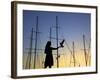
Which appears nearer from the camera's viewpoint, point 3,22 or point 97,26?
point 3,22

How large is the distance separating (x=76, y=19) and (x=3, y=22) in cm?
60

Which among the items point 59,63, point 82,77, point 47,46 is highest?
point 47,46

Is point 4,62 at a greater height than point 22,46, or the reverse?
point 22,46

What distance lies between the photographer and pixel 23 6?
183 cm

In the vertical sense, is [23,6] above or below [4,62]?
above

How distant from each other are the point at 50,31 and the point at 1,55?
1.36 feet

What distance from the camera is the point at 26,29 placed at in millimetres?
1844

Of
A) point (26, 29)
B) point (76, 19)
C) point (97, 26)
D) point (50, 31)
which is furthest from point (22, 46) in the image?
Answer: point (97, 26)

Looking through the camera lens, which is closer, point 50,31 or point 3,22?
point 3,22

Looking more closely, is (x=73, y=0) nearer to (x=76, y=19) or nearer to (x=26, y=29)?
(x=76, y=19)

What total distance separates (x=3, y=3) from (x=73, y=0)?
571mm

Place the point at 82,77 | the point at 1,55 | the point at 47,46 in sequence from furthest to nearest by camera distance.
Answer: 1. the point at 82,77
2. the point at 47,46
3. the point at 1,55

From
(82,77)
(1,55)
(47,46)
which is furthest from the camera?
(82,77)

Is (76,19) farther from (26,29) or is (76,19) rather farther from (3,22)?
(3,22)
